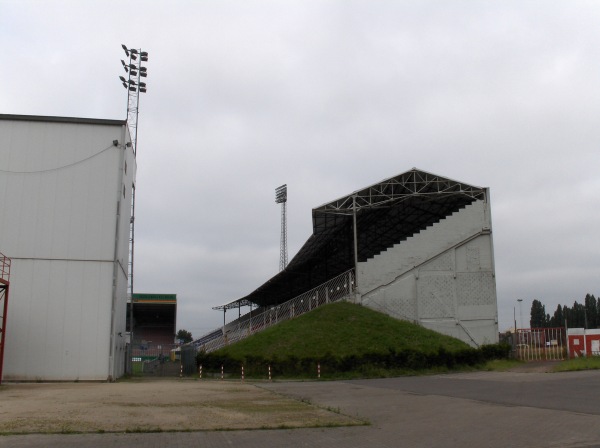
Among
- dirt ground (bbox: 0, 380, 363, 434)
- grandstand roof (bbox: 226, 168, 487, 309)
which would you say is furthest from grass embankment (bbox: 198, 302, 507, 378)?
dirt ground (bbox: 0, 380, 363, 434)

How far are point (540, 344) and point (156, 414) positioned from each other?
2643 cm

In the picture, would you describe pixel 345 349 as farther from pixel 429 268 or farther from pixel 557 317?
pixel 557 317

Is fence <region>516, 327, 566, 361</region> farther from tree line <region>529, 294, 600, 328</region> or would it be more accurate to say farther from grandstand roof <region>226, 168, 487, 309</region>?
tree line <region>529, 294, 600, 328</region>

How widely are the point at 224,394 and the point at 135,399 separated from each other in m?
3.23

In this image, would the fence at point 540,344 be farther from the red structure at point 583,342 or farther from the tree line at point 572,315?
the tree line at point 572,315

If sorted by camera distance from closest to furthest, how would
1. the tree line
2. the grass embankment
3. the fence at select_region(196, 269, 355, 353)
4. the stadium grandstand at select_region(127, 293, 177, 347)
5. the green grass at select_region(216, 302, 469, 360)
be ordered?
the grass embankment, the green grass at select_region(216, 302, 469, 360), the fence at select_region(196, 269, 355, 353), the stadium grandstand at select_region(127, 293, 177, 347), the tree line

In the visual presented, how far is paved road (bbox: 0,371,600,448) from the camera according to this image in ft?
31.3

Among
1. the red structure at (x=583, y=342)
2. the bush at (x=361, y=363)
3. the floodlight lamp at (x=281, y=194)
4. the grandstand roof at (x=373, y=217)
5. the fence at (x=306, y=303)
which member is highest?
the floodlight lamp at (x=281, y=194)

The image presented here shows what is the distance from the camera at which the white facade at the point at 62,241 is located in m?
27.5

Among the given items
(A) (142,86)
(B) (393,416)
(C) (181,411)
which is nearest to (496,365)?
(B) (393,416)

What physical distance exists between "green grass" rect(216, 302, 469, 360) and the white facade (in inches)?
310

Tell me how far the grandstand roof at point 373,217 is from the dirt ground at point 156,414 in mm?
20371

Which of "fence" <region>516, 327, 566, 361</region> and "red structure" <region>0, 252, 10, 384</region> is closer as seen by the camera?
"red structure" <region>0, 252, 10, 384</region>

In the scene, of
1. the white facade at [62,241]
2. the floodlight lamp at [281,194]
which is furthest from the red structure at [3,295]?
the floodlight lamp at [281,194]
